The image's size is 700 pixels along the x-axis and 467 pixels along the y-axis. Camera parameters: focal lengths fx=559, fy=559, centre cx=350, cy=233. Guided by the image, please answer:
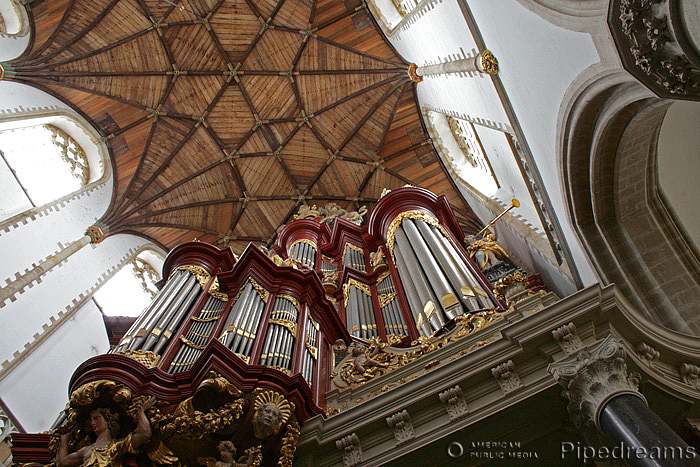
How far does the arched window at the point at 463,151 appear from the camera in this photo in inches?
475

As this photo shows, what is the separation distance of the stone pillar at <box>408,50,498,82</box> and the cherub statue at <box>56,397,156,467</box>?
5666 mm

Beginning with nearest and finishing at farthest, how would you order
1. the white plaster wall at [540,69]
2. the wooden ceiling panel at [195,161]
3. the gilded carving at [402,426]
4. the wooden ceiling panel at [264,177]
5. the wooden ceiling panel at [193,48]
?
the gilded carving at [402,426] → the white plaster wall at [540,69] → the wooden ceiling panel at [193,48] → the wooden ceiling panel at [195,161] → the wooden ceiling panel at [264,177]

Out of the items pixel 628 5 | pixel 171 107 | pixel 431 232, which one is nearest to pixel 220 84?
pixel 171 107

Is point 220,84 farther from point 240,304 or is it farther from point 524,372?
point 524,372

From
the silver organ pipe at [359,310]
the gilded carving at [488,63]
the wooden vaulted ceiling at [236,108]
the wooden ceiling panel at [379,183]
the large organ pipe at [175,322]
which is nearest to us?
the large organ pipe at [175,322]

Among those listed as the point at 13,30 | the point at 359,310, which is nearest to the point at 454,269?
the point at 359,310

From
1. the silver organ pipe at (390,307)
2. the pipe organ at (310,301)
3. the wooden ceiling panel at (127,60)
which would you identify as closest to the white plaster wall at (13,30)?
the wooden ceiling panel at (127,60)

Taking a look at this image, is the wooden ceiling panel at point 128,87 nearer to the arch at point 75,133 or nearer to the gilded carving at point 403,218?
the arch at point 75,133

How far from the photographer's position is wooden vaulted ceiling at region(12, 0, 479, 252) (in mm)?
13258

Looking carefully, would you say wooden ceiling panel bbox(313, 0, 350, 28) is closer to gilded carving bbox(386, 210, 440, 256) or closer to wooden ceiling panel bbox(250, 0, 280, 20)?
wooden ceiling panel bbox(250, 0, 280, 20)

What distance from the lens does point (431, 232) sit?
360 inches

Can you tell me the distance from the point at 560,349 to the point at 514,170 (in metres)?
5.28

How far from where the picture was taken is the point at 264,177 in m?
15.6

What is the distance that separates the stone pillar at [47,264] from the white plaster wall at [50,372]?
1.06 m
